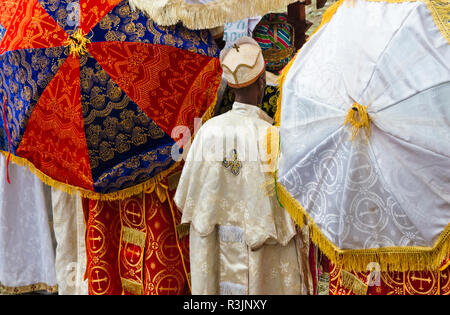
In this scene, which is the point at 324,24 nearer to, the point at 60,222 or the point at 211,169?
the point at 211,169

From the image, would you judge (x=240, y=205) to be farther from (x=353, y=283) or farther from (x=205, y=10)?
(x=205, y=10)

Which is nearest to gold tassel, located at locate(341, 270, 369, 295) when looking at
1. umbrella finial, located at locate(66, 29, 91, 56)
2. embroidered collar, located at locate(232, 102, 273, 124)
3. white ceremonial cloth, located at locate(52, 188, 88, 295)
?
embroidered collar, located at locate(232, 102, 273, 124)

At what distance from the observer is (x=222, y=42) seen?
13.5 ft

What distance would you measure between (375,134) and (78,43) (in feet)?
6.23

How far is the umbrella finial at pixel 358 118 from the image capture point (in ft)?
8.02

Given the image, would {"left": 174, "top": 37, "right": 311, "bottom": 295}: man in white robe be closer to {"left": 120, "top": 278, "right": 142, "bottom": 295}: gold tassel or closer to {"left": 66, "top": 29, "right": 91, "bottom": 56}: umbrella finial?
{"left": 120, "top": 278, "right": 142, "bottom": 295}: gold tassel

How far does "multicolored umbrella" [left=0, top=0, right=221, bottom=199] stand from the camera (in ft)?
11.6

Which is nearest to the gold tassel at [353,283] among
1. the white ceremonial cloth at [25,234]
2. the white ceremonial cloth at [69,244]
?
the white ceremonial cloth at [69,244]

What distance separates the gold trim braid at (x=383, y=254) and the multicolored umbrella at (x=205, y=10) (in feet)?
3.97

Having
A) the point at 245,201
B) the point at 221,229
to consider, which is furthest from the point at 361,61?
the point at 221,229

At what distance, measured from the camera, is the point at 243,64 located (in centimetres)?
324

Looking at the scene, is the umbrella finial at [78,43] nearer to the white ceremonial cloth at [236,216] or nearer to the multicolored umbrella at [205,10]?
the multicolored umbrella at [205,10]

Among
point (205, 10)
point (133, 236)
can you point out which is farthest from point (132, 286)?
point (205, 10)

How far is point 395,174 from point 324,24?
0.78 meters
